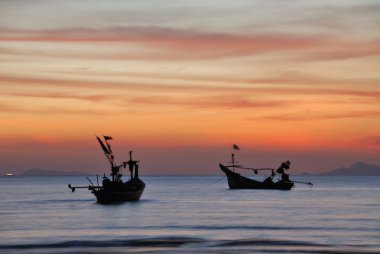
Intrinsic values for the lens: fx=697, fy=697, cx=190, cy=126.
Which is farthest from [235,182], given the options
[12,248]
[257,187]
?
[12,248]

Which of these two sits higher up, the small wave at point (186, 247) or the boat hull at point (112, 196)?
the boat hull at point (112, 196)

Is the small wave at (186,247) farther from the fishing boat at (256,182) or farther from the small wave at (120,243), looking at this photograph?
the fishing boat at (256,182)

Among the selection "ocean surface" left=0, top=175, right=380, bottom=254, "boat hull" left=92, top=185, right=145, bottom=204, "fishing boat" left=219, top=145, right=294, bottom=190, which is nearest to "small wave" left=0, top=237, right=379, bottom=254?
"ocean surface" left=0, top=175, right=380, bottom=254

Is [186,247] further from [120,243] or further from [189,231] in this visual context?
[189,231]

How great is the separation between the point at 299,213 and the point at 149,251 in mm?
42029

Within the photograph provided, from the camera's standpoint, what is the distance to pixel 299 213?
85.4 metres

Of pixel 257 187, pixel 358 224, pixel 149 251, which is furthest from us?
pixel 257 187

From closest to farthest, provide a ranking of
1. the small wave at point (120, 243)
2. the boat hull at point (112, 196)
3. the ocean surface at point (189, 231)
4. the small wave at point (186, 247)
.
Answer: the small wave at point (186, 247)
the ocean surface at point (189, 231)
the small wave at point (120, 243)
the boat hull at point (112, 196)

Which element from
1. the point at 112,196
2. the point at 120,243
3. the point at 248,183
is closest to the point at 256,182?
the point at 248,183

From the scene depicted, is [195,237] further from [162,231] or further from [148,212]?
[148,212]

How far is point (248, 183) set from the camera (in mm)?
160750

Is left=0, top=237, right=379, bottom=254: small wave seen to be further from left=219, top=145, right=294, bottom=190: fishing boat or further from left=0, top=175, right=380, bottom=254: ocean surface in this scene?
left=219, top=145, right=294, bottom=190: fishing boat

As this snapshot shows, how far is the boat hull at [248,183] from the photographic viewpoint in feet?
512

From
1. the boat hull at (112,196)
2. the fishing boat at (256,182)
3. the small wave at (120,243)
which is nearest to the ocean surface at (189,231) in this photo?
the small wave at (120,243)
